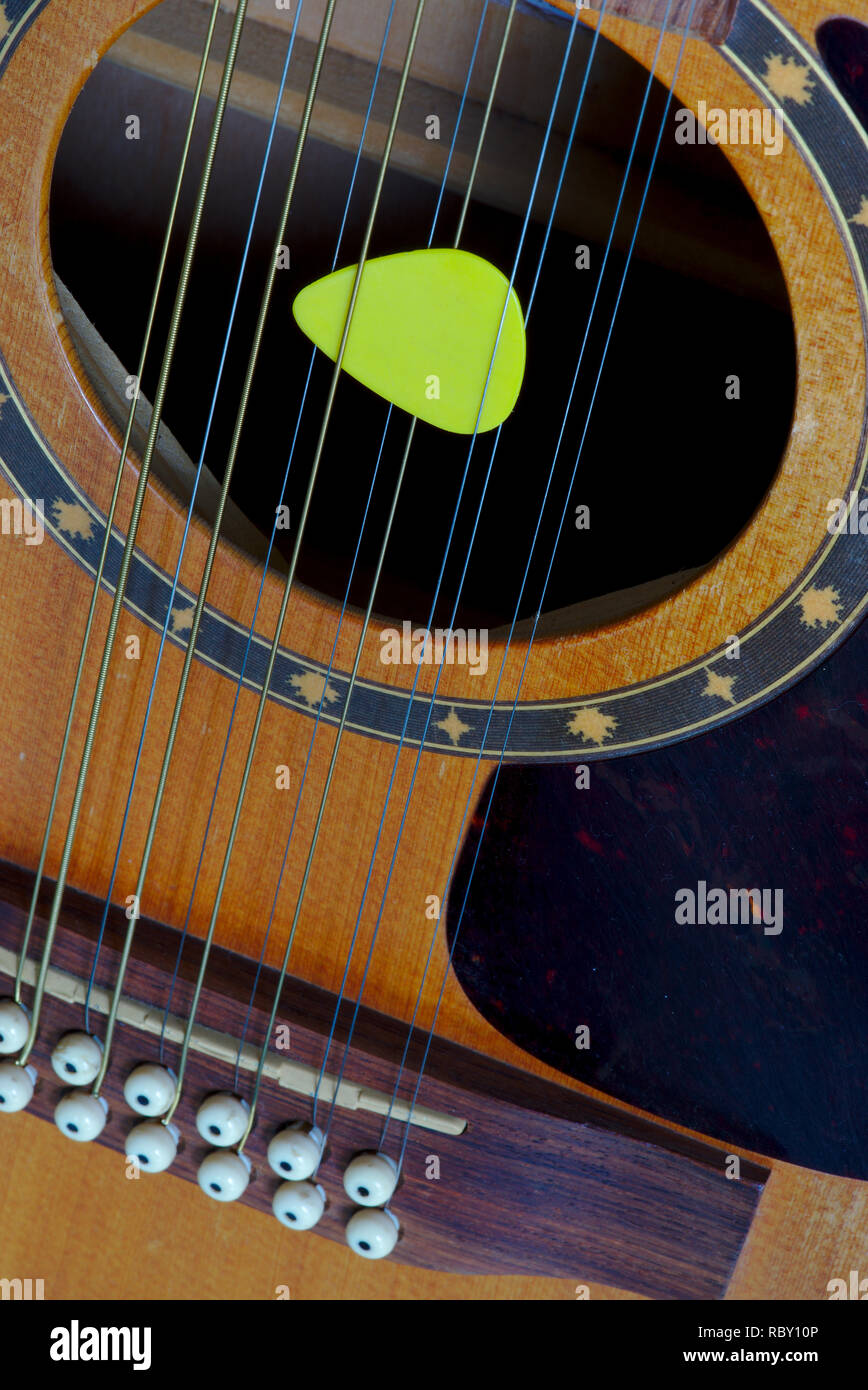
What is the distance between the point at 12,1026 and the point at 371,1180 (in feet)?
0.91

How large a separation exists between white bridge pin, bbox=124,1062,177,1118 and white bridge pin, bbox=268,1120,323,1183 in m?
0.08

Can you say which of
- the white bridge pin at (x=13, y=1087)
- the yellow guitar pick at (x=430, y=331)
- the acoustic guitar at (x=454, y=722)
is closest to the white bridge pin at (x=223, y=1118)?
the acoustic guitar at (x=454, y=722)

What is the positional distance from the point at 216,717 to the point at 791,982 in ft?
1.42

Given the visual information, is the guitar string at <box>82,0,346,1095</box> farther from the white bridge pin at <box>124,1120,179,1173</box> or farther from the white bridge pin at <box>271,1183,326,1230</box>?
the white bridge pin at <box>271,1183,326,1230</box>

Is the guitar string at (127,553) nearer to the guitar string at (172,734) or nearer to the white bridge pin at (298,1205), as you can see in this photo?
the guitar string at (172,734)

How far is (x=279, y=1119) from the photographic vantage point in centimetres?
90

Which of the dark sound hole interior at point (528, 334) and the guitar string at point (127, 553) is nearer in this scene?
the guitar string at point (127, 553)

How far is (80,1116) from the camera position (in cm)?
Answer: 90

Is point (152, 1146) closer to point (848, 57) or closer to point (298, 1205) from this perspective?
point (298, 1205)

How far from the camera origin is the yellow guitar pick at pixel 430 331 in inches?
30.2

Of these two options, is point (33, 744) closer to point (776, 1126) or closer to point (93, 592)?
point (93, 592)

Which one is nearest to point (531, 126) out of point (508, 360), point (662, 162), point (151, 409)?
point (662, 162)

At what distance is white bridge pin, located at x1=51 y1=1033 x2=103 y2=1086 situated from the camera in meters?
0.90

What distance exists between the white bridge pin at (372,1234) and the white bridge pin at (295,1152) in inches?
1.9
